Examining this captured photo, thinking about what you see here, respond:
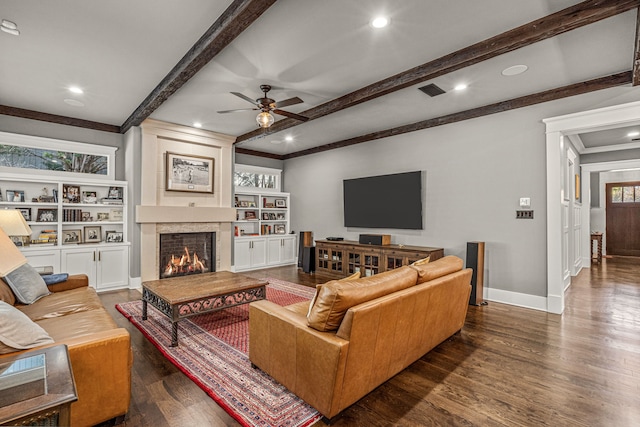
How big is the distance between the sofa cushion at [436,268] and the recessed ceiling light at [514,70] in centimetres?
212

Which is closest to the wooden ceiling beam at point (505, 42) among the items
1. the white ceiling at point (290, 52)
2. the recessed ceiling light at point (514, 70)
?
the white ceiling at point (290, 52)

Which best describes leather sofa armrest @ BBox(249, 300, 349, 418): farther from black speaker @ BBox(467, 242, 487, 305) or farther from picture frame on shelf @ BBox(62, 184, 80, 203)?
picture frame on shelf @ BBox(62, 184, 80, 203)

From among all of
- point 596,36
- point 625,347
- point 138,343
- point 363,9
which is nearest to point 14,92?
point 138,343

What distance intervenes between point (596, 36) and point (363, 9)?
2.09 meters

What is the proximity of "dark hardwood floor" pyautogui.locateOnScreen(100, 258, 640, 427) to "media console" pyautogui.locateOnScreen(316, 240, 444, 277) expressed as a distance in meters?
1.35

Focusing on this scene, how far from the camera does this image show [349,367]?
5.97ft

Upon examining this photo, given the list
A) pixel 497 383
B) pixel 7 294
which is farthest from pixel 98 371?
pixel 497 383

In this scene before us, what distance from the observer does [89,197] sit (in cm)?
519

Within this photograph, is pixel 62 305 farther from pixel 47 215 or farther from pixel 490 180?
pixel 490 180

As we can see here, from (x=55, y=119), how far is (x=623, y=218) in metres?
13.1

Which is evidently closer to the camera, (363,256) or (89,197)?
(89,197)

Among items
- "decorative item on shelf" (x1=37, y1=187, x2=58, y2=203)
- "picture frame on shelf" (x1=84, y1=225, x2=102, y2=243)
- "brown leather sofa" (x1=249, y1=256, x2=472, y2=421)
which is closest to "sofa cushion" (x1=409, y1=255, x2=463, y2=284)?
"brown leather sofa" (x1=249, y1=256, x2=472, y2=421)

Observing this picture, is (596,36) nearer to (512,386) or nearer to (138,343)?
(512,386)

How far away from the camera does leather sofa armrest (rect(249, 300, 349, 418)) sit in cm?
178
